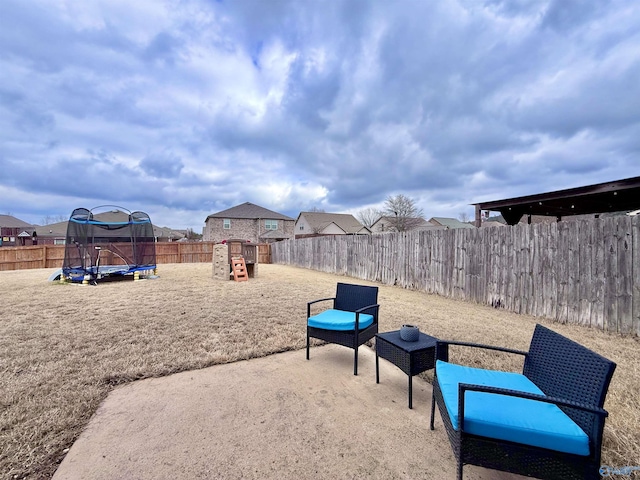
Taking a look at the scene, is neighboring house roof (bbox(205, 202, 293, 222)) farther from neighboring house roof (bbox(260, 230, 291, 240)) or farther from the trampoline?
the trampoline

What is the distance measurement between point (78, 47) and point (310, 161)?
1348 cm

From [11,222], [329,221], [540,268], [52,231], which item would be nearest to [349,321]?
[540,268]

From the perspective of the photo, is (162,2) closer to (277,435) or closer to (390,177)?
(277,435)

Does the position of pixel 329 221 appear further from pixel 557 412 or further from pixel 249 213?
pixel 557 412

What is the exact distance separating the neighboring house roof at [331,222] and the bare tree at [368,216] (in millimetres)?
3531

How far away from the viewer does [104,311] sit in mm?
5629

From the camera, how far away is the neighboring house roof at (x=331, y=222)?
40.0m

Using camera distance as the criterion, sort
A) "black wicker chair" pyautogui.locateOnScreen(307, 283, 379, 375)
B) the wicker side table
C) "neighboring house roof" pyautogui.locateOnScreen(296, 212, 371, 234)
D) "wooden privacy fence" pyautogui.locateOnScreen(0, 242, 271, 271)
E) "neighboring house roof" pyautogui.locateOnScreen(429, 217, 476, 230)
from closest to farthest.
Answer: the wicker side table < "black wicker chair" pyautogui.locateOnScreen(307, 283, 379, 375) < "wooden privacy fence" pyautogui.locateOnScreen(0, 242, 271, 271) < "neighboring house roof" pyautogui.locateOnScreen(296, 212, 371, 234) < "neighboring house roof" pyautogui.locateOnScreen(429, 217, 476, 230)

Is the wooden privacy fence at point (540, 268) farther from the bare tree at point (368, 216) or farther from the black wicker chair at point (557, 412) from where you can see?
the bare tree at point (368, 216)

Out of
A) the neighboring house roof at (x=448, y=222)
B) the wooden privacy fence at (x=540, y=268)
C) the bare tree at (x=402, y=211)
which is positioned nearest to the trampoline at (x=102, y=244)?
the wooden privacy fence at (x=540, y=268)

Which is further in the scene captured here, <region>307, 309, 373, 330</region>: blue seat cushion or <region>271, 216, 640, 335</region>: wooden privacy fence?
<region>271, 216, 640, 335</region>: wooden privacy fence

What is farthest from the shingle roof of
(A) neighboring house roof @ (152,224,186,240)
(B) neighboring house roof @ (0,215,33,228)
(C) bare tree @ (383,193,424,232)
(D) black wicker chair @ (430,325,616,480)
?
(B) neighboring house roof @ (0,215,33,228)

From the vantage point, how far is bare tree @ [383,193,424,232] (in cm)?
3538

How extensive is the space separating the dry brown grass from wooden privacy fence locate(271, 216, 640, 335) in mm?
401
